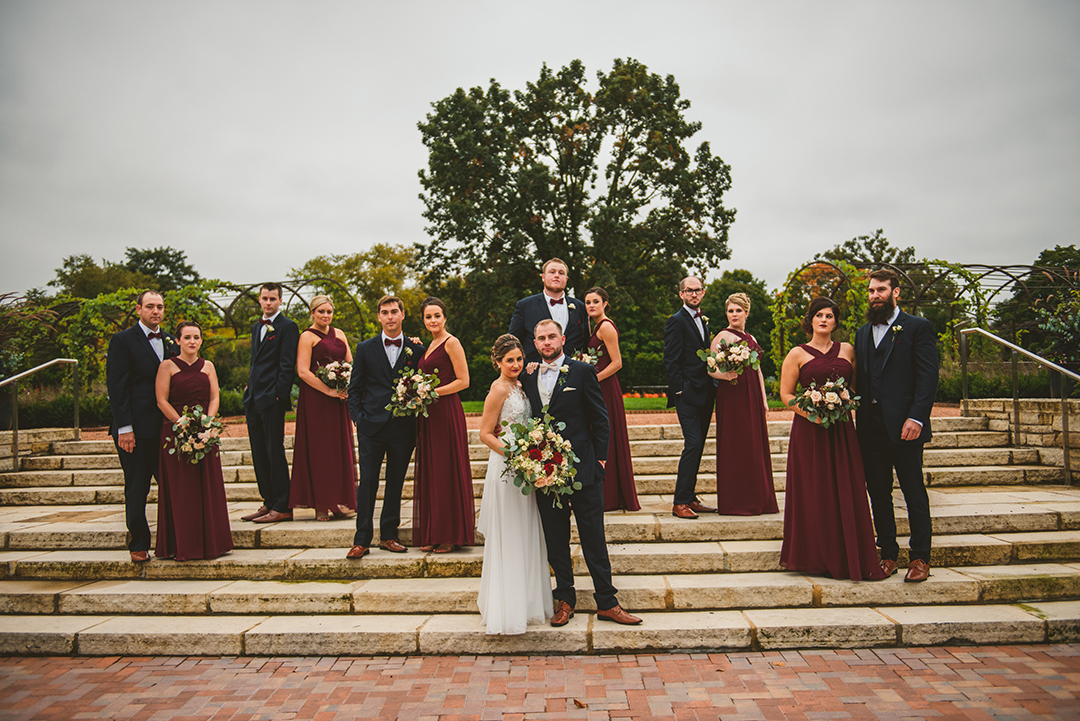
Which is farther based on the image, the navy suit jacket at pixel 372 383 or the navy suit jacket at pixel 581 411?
the navy suit jacket at pixel 372 383

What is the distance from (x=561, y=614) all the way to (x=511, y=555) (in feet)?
1.79

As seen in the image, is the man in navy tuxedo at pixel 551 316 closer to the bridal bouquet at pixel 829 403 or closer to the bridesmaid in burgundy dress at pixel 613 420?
the bridesmaid in burgundy dress at pixel 613 420

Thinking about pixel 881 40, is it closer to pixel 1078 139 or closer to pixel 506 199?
pixel 1078 139

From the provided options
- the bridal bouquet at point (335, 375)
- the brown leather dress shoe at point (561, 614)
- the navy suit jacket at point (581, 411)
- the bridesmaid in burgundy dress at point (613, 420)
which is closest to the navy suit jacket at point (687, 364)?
the bridesmaid in burgundy dress at point (613, 420)

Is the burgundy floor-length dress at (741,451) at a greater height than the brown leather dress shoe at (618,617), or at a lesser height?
greater

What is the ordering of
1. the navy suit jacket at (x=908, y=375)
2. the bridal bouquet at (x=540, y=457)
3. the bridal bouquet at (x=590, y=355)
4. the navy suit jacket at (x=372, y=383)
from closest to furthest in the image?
the bridal bouquet at (x=540, y=457) < the navy suit jacket at (x=908, y=375) < the navy suit jacket at (x=372, y=383) < the bridal bouquet at (x=590, y=355)

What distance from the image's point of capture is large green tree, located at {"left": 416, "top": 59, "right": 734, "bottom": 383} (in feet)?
73.7

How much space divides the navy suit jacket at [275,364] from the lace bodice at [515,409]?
2855 mm

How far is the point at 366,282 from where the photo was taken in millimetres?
37188

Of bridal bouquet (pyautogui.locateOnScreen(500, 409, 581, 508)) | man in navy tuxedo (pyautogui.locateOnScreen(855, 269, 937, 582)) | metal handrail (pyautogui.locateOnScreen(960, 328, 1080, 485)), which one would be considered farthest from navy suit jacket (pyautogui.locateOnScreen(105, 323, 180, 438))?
metal handrail (pyautogui.locateOnScreen(960, 328, 1080, 485))

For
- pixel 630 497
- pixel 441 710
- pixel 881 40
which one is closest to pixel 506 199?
pixel 881 40

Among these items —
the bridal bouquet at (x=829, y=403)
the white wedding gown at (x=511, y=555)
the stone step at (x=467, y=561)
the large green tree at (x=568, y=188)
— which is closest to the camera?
the white wedding gown at (x=511, y=555)

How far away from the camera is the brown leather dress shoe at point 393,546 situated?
5.01 metres

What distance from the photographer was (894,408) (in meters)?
4.32
